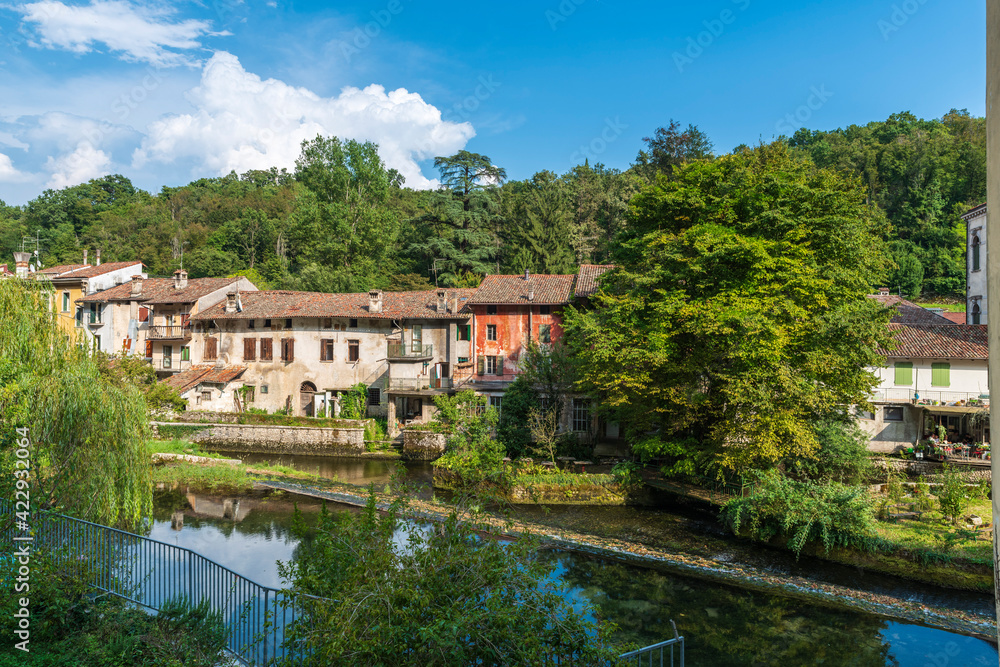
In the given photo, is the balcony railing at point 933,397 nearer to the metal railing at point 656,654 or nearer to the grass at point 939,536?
the grass at point 939,536

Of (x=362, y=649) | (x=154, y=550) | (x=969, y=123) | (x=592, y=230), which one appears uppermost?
(x=969, y=123)

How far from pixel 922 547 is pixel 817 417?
5803 millimetres

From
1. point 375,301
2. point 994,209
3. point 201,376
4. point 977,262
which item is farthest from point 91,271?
point 977,262

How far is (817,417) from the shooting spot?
20953 millimetres

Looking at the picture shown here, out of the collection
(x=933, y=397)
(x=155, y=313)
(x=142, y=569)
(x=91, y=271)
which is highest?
(x=91, y=271)

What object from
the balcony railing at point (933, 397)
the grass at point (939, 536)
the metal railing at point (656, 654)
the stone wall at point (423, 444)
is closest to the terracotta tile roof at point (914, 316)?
the balcony railing at point (933, 397)

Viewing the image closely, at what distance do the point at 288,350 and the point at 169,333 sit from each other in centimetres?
932

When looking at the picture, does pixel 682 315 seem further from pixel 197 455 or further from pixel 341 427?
pixel 197 455

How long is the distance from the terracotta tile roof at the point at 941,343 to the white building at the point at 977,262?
236 cm

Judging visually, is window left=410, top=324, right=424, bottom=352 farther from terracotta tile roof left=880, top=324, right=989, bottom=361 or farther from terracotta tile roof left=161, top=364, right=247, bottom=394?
terracotta tile roof left=880, top=324, right=989, bottom=361

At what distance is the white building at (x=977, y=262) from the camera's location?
28562 millimetres

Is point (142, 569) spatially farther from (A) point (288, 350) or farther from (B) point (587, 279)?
(A) point (288, 350)

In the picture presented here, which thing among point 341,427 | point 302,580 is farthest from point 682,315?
point 341,427

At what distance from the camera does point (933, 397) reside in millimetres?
26031
